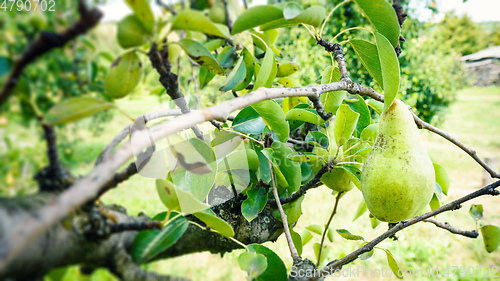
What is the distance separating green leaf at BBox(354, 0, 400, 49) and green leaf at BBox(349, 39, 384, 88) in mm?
30

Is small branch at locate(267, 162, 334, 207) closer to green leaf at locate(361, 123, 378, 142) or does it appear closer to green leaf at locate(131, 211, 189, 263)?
green leaf at locate(361, 123, 378, 142)

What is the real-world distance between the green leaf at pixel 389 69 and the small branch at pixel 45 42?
341 mm

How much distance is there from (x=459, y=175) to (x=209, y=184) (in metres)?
4.08

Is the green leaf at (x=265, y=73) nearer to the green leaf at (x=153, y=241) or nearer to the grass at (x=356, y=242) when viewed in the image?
the green leaf at (x=153, y=241)

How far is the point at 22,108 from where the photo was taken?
0.76 ft

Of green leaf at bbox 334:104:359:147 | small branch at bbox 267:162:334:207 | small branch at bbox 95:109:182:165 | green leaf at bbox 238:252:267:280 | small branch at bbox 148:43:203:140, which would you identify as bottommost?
small branch at bbox 267:162:334:207

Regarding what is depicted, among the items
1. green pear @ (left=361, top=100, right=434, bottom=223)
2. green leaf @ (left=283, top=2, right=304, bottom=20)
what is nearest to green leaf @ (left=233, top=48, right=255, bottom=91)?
green leaf @ (left=283, top=2, right=304, bottom=20)

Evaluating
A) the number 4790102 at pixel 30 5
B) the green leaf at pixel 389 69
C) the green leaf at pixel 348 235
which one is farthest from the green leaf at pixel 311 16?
the green leaf at pixel 348 235

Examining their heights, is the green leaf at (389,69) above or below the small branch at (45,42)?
below

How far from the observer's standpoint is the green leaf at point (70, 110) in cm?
23

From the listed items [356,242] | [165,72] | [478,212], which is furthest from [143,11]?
[356,242]

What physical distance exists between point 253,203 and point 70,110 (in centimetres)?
40

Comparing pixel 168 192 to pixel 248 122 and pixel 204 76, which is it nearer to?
pixel 248 122

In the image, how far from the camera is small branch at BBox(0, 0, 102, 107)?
8.1 inches
